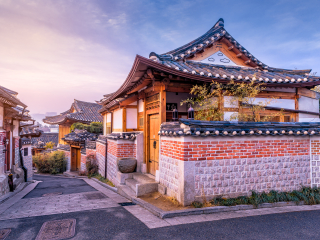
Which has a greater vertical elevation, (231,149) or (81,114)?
(81,114)

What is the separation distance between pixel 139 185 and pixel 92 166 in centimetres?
828

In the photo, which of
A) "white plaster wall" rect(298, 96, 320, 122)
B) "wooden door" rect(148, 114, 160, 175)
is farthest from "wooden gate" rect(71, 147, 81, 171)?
"white plaster wall" rect(298, 96, 320, 122)

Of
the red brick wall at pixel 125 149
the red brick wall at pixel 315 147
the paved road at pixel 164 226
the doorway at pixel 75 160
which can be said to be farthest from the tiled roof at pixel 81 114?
the red brick wall at pixel 315 147

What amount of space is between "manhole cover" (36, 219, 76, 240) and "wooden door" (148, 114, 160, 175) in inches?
146

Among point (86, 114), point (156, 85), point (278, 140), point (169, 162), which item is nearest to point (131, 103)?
point (156, 85)

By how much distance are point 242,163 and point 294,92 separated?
5.10 meters

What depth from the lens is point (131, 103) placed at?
35.1 feet

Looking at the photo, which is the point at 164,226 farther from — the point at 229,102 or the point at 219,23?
the point at 219,23

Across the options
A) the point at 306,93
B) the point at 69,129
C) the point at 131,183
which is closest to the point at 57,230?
the point at 131,183

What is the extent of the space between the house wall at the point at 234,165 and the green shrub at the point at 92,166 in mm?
8404

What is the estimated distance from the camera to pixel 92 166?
47.0ft

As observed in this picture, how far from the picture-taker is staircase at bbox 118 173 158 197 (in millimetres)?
7004

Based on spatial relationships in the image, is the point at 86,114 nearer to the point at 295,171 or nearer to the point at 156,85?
the point at 156,85

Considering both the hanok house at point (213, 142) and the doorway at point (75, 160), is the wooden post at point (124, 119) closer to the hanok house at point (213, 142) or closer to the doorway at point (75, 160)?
the hanok house at point (213, 142)
